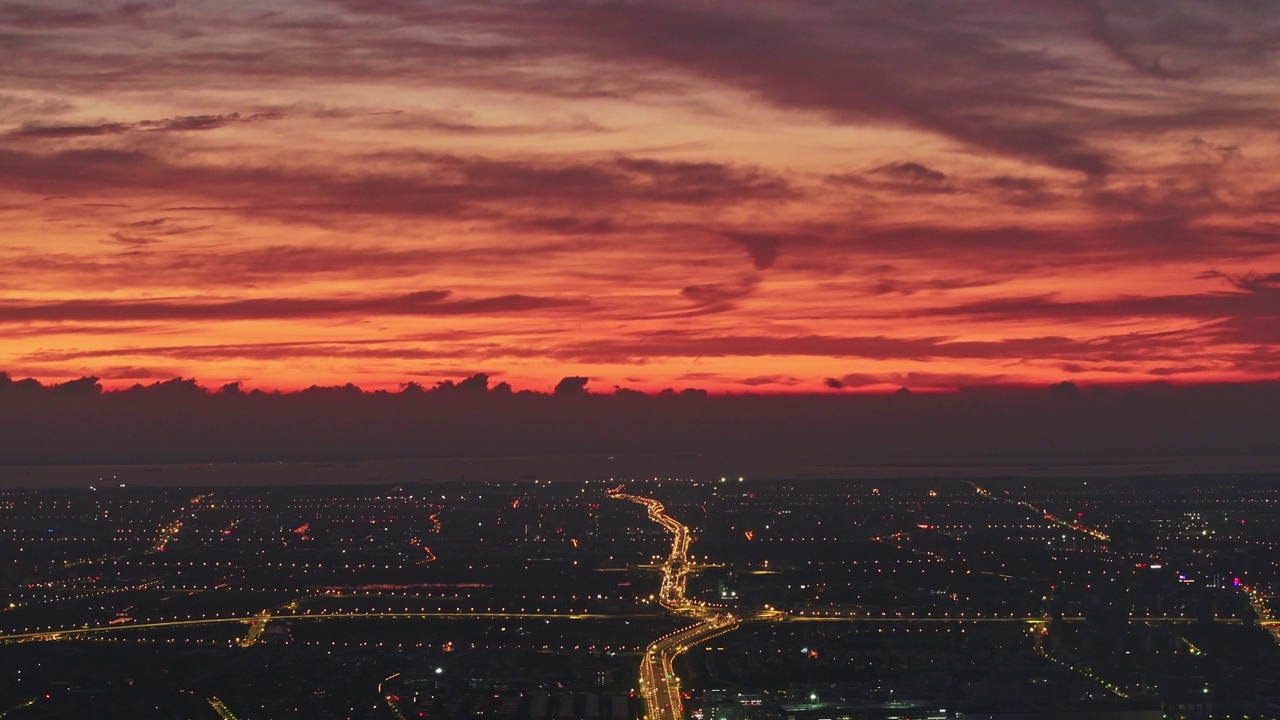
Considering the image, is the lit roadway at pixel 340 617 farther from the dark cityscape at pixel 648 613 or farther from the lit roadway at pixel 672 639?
the lit roadway at pixel 672 639

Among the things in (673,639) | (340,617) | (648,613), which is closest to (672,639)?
(673,639)

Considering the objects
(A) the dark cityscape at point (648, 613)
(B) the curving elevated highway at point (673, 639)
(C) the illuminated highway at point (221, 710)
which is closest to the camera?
(C) the illuminated highway at point (221, 710)

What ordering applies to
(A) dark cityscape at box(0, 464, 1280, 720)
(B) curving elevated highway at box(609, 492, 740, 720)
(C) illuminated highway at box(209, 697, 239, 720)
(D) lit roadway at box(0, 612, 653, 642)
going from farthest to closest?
1. (D) lit roadway at box(0, 612, 653, 642)
2. (A) dark cityscape at box(0, 464, 1280, 720)
3. (B) curving elevated highway at box(609, 492, 740, 720)
4. (C) illuminated highway at box(209, 697, 239, 720)

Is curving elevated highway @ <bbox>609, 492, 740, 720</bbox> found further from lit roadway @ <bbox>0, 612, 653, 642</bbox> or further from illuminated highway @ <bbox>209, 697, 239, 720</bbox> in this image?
illuminated highway @ <bbox>209, 697, 239, 720</bbox>

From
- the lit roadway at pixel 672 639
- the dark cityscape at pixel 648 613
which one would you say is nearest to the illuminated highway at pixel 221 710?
the dark cityscape at pixel 648 613

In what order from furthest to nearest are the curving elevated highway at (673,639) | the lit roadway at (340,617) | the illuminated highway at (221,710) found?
the lit roadway at (340,617), the curving elevated highway at (673,639), the illuminated highway at (221,710)

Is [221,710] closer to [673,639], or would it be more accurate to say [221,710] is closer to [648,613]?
[673,639]

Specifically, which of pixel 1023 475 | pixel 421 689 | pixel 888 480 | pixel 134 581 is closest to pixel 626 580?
pixel 134 581

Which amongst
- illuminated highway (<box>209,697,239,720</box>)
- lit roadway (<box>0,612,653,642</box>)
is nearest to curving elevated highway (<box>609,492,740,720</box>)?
lit roadway (<box>0,612,653,642</box>)

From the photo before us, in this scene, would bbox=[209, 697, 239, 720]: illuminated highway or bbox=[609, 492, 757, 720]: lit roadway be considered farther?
bbox=[609, 492, 757, 720]: lit roadway
